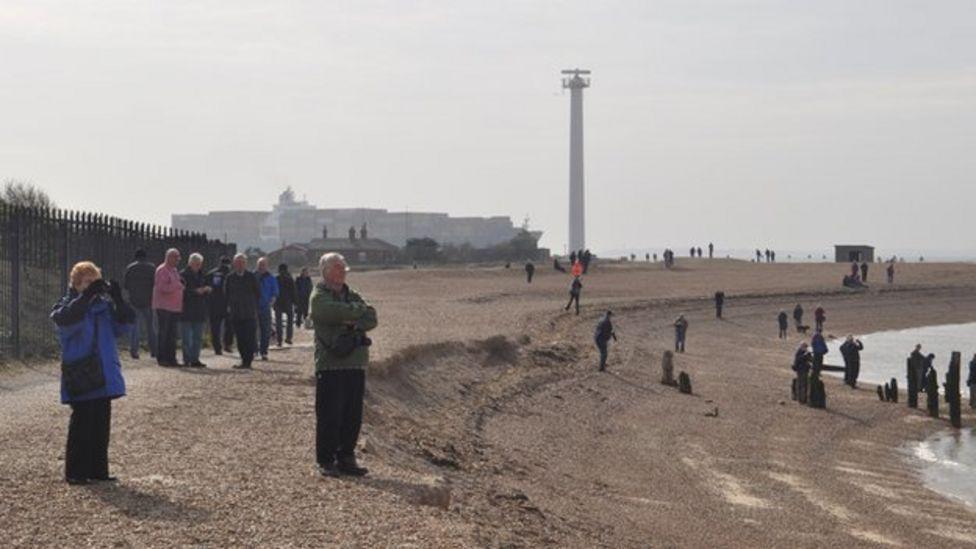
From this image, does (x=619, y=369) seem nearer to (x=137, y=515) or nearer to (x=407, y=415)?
(x=407, y=415)

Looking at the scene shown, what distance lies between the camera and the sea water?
26234 mm

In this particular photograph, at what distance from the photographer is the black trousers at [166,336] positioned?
21.3 meters

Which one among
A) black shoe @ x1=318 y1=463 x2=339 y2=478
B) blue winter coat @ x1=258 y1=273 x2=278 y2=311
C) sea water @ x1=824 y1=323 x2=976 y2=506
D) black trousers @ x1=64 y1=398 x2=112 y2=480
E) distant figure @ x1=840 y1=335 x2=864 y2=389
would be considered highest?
blue winter coat @ x1=258 y1=273 x2=278 y2=311

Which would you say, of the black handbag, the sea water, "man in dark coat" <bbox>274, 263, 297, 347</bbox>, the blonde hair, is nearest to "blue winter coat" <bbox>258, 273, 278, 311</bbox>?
"man in dark coat" <bbox>274, 263, 297, 347</bbox>

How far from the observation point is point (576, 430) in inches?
1096

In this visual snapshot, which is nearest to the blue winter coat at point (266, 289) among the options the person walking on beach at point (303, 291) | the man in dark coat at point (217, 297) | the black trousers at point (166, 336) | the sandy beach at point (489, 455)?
the man in dark coat at point (217, 297)

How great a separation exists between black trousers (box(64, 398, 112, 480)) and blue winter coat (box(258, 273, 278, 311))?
12.1 metres

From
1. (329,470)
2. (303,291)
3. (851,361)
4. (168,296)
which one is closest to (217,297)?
(168,296)

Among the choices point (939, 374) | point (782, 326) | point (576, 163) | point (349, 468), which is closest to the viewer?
point (349, 468)

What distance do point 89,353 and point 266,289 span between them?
12977 millimetres

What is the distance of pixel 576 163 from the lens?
555 ft

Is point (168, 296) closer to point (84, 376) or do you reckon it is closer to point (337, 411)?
point (337, 411)

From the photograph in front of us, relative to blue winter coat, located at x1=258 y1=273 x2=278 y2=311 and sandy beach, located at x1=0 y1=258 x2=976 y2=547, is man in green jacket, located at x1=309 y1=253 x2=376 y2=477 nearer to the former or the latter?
sandy beach, located at x1=0 y1=258 x2=976 y2=547

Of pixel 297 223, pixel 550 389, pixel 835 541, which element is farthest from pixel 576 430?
pixel 297 223
